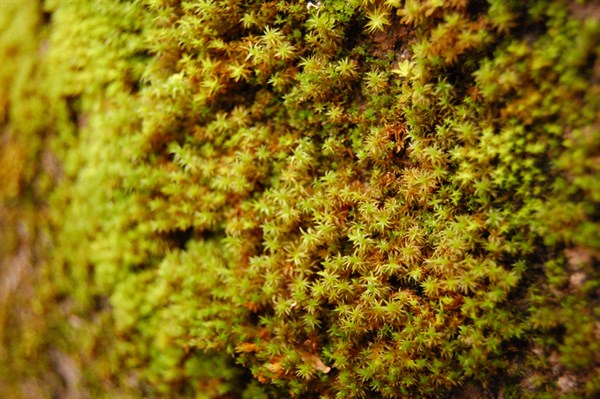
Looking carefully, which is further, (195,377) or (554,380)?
(195,377)

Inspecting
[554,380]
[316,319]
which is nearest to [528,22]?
[554,380]

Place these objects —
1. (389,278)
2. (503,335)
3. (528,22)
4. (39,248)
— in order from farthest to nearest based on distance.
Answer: (39,248)
(389,278)
(503,335)
(528,22)

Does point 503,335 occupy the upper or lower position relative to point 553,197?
lower

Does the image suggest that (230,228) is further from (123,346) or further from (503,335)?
(503,335)

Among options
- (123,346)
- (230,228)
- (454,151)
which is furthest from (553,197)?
(123,346)

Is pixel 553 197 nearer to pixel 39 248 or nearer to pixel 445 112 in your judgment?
pixel 445 112

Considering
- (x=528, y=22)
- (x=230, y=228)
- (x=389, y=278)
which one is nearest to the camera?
(x=528, y=22)

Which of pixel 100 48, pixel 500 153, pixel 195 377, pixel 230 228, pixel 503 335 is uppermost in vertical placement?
pixel 100 48
